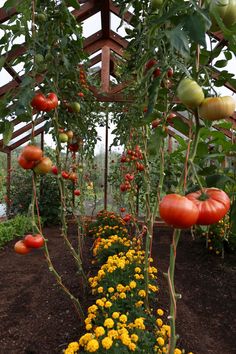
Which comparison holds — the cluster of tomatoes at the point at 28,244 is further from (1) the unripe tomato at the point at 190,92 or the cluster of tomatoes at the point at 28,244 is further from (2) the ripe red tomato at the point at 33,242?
(1) the unripe tomato at the point at 190,92

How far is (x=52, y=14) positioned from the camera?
5.11 feet

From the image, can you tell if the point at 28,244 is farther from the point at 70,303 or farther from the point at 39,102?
the point at 70,303

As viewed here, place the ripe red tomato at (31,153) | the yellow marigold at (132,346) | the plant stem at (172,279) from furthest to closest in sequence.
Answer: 1. the yellow marigold at (132,346)
2. the ripe red tomato at (31,153)
3. the plant stem at (172,279)

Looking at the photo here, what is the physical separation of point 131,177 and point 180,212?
8.56ft

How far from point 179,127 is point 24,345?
1.66 m

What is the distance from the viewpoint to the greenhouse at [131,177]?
62cm

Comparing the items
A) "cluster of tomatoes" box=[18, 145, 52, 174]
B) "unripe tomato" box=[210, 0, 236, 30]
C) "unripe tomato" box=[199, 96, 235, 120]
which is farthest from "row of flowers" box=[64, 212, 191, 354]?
"unripe tomato" box=[210, 0, 236, 30]

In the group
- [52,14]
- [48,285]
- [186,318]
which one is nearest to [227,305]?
[186,318]

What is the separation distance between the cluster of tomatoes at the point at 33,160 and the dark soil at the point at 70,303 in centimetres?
117

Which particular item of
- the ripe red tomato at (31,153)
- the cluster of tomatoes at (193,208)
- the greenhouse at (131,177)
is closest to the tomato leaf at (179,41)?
the greenhouse at (131,177)

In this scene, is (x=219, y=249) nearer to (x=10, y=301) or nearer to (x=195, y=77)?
(x=10, y=301)

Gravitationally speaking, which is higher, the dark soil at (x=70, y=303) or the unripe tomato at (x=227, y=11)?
the unripe tomato at (x=227, y=11)

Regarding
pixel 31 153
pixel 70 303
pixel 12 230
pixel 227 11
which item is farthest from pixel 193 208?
pixel 12 230

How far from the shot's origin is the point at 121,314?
1708 millimetres
